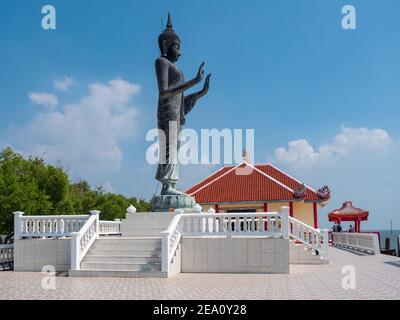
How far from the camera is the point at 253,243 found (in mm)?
12930

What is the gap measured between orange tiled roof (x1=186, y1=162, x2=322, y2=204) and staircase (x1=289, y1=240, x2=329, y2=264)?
10.5 meters

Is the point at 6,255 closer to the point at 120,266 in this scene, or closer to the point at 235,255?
the point at 120,266

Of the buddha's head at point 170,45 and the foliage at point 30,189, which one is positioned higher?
the buddha's head at point 170,45

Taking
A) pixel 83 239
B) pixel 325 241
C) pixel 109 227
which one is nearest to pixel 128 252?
pixel 83 239

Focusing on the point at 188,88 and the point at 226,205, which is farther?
the point at 226,205

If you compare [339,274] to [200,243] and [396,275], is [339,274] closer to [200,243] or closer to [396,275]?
[396,275]

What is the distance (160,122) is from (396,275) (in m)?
8.86

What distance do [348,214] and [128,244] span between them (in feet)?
73.4

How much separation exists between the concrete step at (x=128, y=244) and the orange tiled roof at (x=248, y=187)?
13725 millimetres

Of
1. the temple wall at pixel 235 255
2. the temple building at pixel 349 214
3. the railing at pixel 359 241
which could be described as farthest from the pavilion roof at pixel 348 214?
the temple wall at pixel 235 255

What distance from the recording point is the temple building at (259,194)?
26.5 m

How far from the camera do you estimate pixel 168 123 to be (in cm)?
1686

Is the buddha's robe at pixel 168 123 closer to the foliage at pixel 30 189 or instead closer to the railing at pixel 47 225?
the railing at pixel 47 225
